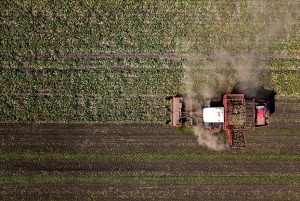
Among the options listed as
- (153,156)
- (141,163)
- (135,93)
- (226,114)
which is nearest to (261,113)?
(226,114)

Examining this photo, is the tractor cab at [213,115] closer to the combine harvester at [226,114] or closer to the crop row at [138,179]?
the combine harvester at [226,114]

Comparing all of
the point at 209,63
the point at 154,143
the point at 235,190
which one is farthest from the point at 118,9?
the point at 235,190

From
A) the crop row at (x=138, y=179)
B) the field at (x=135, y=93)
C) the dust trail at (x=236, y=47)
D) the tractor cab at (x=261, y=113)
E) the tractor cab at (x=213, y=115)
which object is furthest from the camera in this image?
the dust trail at (x=236, y=47)

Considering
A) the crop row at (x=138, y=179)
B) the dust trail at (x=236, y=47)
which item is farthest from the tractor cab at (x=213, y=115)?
the crop row at (x=138, y=179)

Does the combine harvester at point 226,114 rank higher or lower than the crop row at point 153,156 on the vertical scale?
higher

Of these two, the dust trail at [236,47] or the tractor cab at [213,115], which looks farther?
the dust trail at [236,47]

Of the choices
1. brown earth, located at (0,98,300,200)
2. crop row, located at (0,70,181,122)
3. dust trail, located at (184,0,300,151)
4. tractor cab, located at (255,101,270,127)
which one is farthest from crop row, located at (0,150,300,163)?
tractor cab, located at (255,101,270,127)
